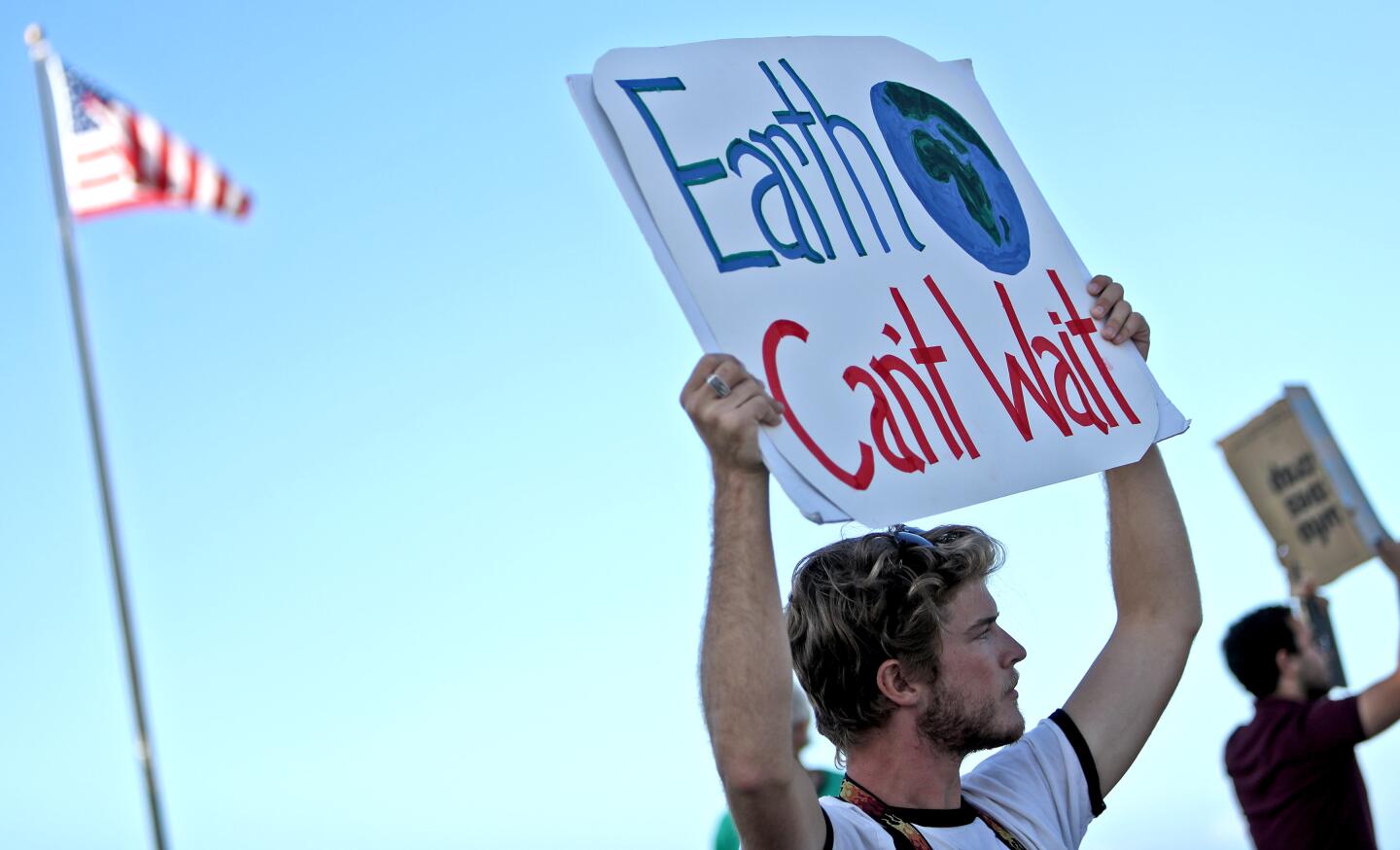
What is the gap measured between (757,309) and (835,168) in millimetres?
353

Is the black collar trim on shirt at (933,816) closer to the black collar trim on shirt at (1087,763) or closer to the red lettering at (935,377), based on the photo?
the black collar trim on shirt at (1087,763)

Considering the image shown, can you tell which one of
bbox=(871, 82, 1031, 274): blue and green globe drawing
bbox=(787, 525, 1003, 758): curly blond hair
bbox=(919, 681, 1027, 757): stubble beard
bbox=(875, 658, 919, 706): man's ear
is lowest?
Result: bbox=(919, 681, 1027, 757): stubble beard

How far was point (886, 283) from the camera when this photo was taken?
231 centimetres

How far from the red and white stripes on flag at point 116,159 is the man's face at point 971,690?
6957mm

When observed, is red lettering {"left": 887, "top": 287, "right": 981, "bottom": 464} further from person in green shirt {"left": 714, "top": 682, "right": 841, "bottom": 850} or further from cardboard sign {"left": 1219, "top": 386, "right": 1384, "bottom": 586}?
person in green shirt {"left": 714, "top": 682, "right": 841, "bottom": 850}

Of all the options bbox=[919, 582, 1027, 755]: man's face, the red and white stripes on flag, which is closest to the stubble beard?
bbox=[919, 582, 1027, 755]: man's face

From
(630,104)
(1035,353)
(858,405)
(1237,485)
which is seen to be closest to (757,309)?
(858,405)

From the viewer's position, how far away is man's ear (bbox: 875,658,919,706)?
242 cm

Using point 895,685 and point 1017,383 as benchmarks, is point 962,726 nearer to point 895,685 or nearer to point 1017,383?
point 895,685

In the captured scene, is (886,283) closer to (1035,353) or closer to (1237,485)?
(1035,353)

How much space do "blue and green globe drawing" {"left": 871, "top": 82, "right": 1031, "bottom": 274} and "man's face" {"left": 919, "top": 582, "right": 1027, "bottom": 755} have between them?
548 mm

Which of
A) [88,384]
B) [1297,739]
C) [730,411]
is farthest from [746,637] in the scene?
[88,384]

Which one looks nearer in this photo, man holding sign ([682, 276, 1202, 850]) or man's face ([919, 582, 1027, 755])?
man holding sign ([682, 276, 1202, 850])

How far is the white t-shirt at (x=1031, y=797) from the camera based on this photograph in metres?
2.32
